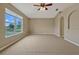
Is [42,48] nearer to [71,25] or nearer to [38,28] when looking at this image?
[38,28]

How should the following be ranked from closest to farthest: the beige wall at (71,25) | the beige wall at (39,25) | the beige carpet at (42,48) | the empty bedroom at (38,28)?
the beige carpet at (42,48) < the empty bedroom at (38,28) < the beige wall at (39,25) < the beige wall at (71,25)

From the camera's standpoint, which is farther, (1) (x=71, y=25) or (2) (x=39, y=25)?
(1) (x=71, y=25)

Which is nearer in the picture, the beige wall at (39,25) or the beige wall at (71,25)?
the beige wall at (39,25)

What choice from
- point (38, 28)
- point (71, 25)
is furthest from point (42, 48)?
point (71, 25)

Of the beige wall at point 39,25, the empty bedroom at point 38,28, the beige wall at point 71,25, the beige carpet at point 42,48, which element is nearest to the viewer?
the beige carpet at point 42,48

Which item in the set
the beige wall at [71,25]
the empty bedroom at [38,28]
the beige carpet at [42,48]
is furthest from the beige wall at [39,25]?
the beige wall at [71,25]

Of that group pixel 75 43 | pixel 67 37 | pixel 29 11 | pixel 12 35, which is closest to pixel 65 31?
pixel 67 37

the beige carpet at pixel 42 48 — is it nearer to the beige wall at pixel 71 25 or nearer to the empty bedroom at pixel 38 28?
the empty bedroom at pixel 38 28

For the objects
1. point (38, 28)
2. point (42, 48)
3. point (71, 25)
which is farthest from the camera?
point (71, 25)

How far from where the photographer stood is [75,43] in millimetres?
3941

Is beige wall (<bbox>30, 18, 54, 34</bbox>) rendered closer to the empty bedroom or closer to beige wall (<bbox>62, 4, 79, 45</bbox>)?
the empty bedroom

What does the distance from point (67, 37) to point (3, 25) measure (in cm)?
209

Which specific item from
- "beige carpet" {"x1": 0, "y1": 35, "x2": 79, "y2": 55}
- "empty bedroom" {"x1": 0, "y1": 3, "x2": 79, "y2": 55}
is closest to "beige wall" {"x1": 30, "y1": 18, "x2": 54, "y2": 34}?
"empty bedroom" {"x1": 0, "y1": 3, "x2": 79, "y2": 55}
